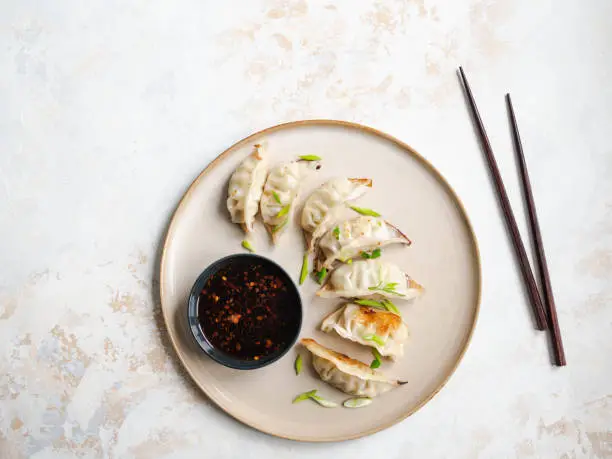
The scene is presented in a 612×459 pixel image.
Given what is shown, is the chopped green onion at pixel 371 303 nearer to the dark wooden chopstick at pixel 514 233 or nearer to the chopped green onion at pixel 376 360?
the chopped green onion at pixel 376 360

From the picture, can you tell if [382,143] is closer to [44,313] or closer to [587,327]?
[587,327]

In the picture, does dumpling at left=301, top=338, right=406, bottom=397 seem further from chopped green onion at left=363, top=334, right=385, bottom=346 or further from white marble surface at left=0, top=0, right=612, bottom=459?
white marble surface at left=0, top=0, right=612, bottom=459

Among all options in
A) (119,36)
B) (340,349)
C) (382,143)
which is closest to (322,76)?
(382,143)

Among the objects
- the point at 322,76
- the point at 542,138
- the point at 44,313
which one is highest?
the point at 322,76

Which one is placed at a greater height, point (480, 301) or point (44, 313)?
point (44, 313)

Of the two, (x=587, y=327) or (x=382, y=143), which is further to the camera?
(x=587, y=327)

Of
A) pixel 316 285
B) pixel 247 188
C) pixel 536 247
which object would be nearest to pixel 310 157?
pixel 247 188

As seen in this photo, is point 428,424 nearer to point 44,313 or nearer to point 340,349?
point 340,349
